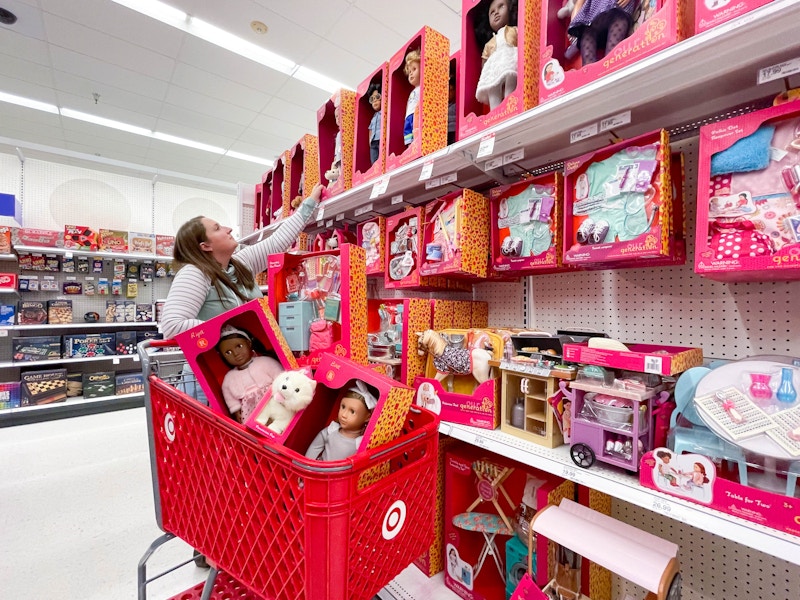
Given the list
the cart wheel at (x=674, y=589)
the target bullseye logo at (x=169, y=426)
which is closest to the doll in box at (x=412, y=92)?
the target bullseye logo at (x=169, y=426)

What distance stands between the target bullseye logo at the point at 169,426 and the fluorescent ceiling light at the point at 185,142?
5446 millimetres

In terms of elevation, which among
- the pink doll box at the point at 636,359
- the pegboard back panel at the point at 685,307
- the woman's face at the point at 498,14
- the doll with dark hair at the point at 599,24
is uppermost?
the woman's face at the point at 498,14

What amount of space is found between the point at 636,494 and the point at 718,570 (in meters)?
0.67

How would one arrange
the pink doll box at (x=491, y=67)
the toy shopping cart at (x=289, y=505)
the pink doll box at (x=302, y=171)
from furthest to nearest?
the pink doll box at (x=302, y=171), the pink doll box at (x=491, y=67), the toy shopping cart at (x=289, y=505)

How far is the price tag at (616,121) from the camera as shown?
1.06m

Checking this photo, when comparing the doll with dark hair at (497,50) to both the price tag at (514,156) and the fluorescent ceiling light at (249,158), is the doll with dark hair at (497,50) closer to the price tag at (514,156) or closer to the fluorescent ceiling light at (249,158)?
the price tag at (514,156)

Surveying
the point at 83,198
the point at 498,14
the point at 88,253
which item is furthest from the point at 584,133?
the point at 83,198

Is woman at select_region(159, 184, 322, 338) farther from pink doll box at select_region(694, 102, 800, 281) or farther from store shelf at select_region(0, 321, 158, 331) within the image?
store shelf at select_region(0, 321, 158, 331)

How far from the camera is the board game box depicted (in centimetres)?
423

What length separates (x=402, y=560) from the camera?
2.73 ft

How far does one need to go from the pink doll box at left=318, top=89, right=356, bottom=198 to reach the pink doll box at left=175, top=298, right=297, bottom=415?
996 mm

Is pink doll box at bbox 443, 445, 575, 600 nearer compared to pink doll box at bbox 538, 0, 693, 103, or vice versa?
pink doll box at bbox 538, 0, 693, 103

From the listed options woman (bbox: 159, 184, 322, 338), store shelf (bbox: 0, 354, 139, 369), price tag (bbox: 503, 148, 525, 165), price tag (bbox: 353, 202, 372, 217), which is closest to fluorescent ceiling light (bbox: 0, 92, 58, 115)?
store shelf (bbox: 0, 354, 139, 369)

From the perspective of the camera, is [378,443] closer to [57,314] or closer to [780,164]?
[780,164]
